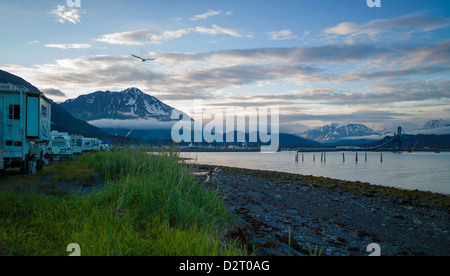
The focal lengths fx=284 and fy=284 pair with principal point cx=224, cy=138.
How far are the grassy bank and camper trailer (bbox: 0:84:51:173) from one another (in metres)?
7.42

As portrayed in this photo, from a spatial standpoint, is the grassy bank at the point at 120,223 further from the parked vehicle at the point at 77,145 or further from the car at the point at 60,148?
the parked vehicle at the point at 77,145

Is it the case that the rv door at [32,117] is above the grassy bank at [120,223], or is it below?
above

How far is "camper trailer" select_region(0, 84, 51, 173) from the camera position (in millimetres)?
13031

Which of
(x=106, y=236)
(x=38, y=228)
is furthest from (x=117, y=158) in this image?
(x=106, y=236)

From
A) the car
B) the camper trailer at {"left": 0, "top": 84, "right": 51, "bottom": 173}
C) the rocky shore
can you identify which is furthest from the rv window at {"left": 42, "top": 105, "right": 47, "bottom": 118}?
the car

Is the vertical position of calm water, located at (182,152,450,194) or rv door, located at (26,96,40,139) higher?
rv door, located at (26,96,40,139)

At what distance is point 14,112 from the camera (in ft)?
43.2

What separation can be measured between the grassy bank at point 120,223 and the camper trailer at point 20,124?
292 inches

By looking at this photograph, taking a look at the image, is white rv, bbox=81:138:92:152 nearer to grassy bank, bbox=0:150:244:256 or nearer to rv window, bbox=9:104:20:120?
rv window, bbox=9:104:20:120

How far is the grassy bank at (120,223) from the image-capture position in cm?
415

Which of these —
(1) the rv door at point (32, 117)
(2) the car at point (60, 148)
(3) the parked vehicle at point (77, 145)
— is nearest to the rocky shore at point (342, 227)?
(1) the rv door at point (32, 117)

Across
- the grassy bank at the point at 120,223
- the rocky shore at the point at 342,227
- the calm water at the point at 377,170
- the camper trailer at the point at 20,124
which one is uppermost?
the camper trailer at the point at 20,124

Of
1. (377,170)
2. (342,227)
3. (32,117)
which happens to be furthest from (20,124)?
(377,170)
